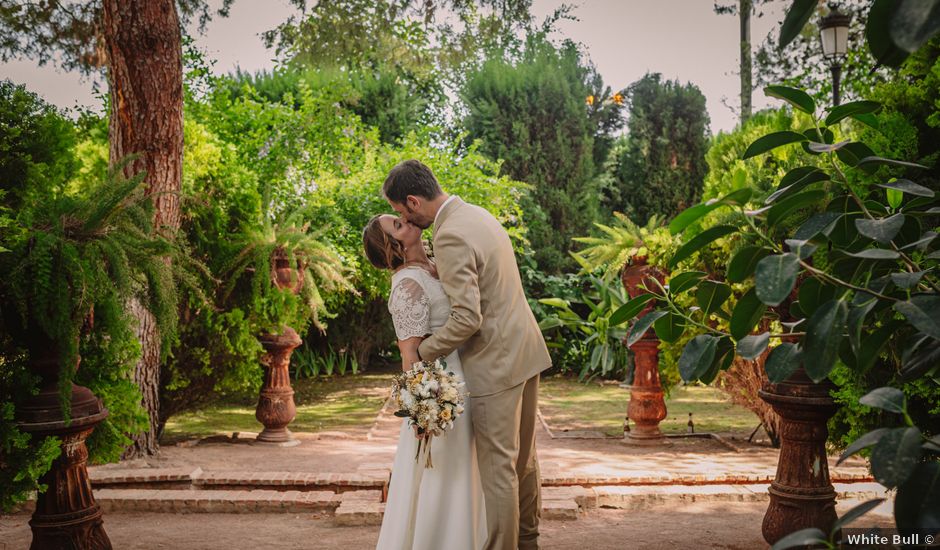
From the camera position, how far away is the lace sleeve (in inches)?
137

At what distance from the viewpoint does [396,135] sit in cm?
1542

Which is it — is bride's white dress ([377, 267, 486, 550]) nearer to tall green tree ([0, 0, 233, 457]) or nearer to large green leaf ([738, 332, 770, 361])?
large green leaf ([738, 332, 770, 361])

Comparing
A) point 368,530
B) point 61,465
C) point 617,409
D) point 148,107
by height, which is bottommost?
point 368,530

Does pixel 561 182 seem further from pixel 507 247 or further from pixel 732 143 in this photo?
pixel 507 247

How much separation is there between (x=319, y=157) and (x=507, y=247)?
7.72m

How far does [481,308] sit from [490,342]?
0.16 m

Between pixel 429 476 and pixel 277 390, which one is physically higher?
pixel 277 390

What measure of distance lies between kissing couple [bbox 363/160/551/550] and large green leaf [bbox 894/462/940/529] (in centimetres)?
227

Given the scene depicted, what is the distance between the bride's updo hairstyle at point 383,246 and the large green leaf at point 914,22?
2.83 m

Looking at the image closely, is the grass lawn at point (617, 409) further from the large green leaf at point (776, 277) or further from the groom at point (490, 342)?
the large green leaf at point (776, 277)

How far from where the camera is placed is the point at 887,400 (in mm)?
1256

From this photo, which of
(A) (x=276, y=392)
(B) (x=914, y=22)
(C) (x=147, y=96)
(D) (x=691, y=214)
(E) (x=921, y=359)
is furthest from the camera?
(A) (x=276, y=392)

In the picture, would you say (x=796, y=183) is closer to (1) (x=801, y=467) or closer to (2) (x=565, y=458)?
(1) (x=801, y=467)

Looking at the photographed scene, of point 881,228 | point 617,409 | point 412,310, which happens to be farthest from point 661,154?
point 881,228
